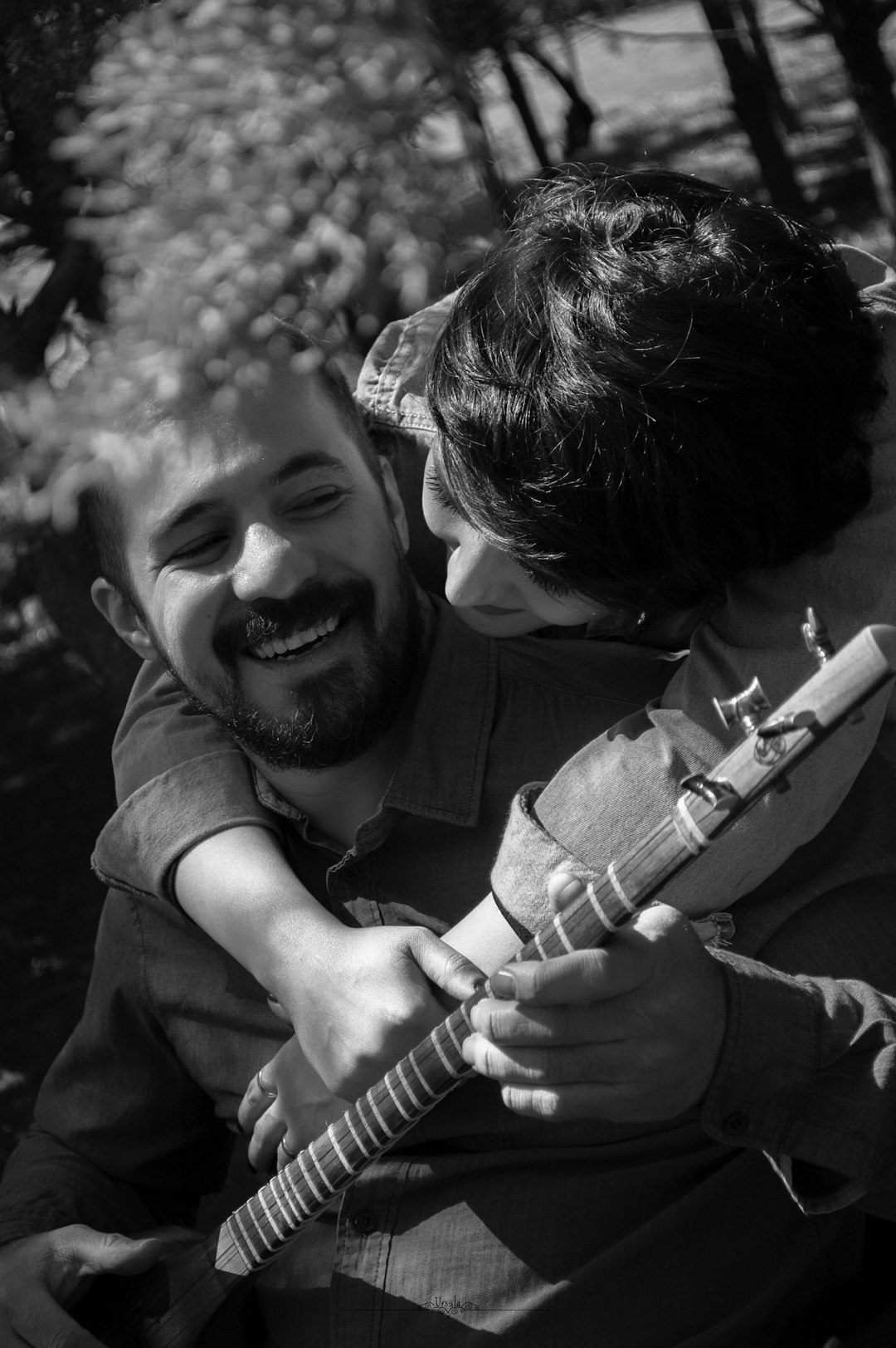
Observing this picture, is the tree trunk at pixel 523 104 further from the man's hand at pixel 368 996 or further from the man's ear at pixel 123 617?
the man's hand at pixel 368 996

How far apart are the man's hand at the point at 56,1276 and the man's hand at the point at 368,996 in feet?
1.41

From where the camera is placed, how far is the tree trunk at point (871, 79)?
9.22ft

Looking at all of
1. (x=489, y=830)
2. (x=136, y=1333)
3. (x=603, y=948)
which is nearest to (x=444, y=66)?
(x=603, y=948)

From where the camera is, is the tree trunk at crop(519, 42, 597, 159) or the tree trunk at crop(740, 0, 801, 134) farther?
the tree trunk at crop(740, 0, 801, 134)

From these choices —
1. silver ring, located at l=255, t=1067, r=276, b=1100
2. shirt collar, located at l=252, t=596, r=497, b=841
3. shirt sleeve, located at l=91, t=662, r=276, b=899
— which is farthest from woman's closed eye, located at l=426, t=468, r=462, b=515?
silver ring, located at l=255, t=1067, r=276, b=1100

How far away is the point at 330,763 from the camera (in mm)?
2188

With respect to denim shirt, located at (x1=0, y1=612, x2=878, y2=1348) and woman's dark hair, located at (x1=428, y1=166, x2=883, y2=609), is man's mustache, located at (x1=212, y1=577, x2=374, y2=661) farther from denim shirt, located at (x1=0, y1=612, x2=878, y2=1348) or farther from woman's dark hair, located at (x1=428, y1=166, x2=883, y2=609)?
woman's dark hair, located at (x1=428, y1=166, x2=883, y2=609)

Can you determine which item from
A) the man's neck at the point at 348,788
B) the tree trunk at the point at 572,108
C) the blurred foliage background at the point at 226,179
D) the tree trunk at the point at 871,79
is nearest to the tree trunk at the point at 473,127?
the blurred foliage background at the point at 226,179

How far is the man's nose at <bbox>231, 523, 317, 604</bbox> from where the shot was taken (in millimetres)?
2066

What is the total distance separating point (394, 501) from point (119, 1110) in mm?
1088

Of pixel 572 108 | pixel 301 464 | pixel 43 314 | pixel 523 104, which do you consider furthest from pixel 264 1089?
pixel 572 108

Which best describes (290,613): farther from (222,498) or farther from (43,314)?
(43,314)

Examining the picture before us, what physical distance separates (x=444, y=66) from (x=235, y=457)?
81 centimetres

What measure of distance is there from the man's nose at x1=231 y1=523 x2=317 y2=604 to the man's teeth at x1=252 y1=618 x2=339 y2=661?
72 mm
